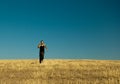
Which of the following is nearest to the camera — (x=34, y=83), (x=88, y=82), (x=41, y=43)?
(x=34, y=83)

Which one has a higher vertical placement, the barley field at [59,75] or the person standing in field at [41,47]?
the person standing in field at [41,47]

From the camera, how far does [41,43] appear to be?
30922mm

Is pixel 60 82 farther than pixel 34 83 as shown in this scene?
Yes

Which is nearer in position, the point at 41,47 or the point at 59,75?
the point at 59,75

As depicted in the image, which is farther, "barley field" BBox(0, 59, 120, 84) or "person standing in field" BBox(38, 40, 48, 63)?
"person standing in field" BBox(38, 40, 48, 63)

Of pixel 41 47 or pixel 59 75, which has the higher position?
pixel 41 47

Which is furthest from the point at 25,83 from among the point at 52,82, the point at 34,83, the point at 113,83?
the point at 113,83

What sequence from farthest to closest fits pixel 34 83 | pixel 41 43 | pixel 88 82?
pixel 41 43
pixel 88 82
pixel 34 83

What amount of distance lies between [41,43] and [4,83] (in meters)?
18.3

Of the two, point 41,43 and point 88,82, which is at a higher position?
point 41,43

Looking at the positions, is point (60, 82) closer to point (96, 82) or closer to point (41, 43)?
point (96, 82)

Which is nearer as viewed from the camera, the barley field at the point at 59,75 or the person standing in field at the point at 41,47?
the barley field at the point at 59,75

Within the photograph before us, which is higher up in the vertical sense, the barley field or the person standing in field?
the person standing in field

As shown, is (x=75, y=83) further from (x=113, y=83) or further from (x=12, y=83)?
(x=12, y=83)
